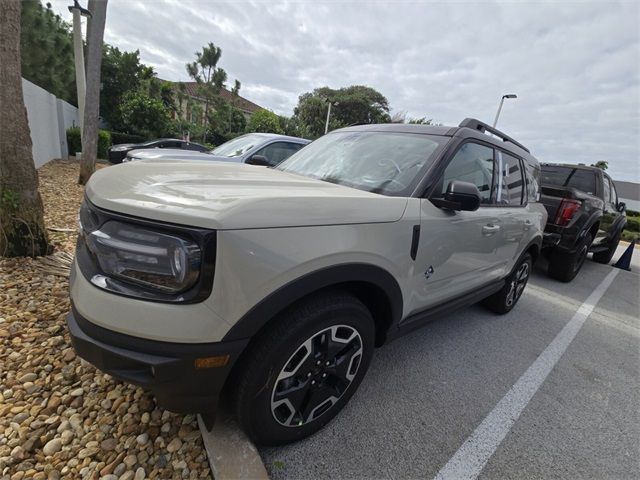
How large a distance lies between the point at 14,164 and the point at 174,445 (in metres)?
2.97

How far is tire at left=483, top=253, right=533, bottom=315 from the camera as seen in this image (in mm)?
3616

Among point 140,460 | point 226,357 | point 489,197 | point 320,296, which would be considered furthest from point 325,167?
point 140,460

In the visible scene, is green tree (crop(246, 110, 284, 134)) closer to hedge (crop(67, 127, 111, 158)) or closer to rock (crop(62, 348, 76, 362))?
hedge (crop(67, 127, 111, 158))

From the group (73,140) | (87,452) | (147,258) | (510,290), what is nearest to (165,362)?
(147,258)

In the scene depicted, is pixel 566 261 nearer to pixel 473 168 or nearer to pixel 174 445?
pixel 473 168

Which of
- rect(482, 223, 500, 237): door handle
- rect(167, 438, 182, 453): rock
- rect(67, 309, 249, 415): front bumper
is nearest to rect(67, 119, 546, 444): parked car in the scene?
rect(67, 309, 249, 415): front bumper

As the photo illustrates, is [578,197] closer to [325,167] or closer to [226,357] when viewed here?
[325,167]

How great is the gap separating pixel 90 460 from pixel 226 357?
908mm

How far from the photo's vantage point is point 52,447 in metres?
1.53

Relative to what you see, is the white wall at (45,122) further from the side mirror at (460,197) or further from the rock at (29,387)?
the side mirror at (460,197)

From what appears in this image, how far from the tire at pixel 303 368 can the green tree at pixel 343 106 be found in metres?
39.9

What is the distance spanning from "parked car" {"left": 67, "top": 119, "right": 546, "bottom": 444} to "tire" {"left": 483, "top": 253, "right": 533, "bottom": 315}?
1642 millimetres

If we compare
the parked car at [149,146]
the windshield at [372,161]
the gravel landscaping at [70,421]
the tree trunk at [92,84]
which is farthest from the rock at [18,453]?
the parked car at [149,146]

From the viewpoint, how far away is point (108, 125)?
21.8 m
